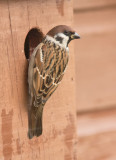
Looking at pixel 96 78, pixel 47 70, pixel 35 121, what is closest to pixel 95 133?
pixel 96 78

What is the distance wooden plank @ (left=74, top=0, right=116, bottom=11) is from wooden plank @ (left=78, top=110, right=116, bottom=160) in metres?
0.57

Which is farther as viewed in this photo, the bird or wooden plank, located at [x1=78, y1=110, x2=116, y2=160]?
wooden plank, located at [x1=78, y1=110, x2=116, y2=160]

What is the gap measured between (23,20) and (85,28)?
71 cm

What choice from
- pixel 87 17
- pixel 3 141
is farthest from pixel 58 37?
pixel 87 17

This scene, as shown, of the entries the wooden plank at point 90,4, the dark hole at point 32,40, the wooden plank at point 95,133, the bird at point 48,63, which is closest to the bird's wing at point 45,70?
the bird at point 48,63

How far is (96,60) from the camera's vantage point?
2.23 m

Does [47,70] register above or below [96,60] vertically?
above

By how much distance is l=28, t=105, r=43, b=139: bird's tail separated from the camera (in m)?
1.50

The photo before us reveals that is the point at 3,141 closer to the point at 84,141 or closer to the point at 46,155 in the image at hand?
the point at 46,155

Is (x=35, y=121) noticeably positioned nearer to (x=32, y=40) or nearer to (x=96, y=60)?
(x=32, y=40)

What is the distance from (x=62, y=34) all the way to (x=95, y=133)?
0.97m

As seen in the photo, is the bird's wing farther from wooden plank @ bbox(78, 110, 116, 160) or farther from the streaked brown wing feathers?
wooden plank @ bbox(78, 110, 116, 160)

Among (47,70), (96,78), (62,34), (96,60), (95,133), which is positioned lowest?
(95,133)

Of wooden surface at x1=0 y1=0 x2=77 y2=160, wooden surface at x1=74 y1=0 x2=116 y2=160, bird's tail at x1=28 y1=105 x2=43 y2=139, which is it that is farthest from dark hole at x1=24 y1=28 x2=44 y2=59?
wooden surface at x1=74 y1=0 x2=116 y2=160
